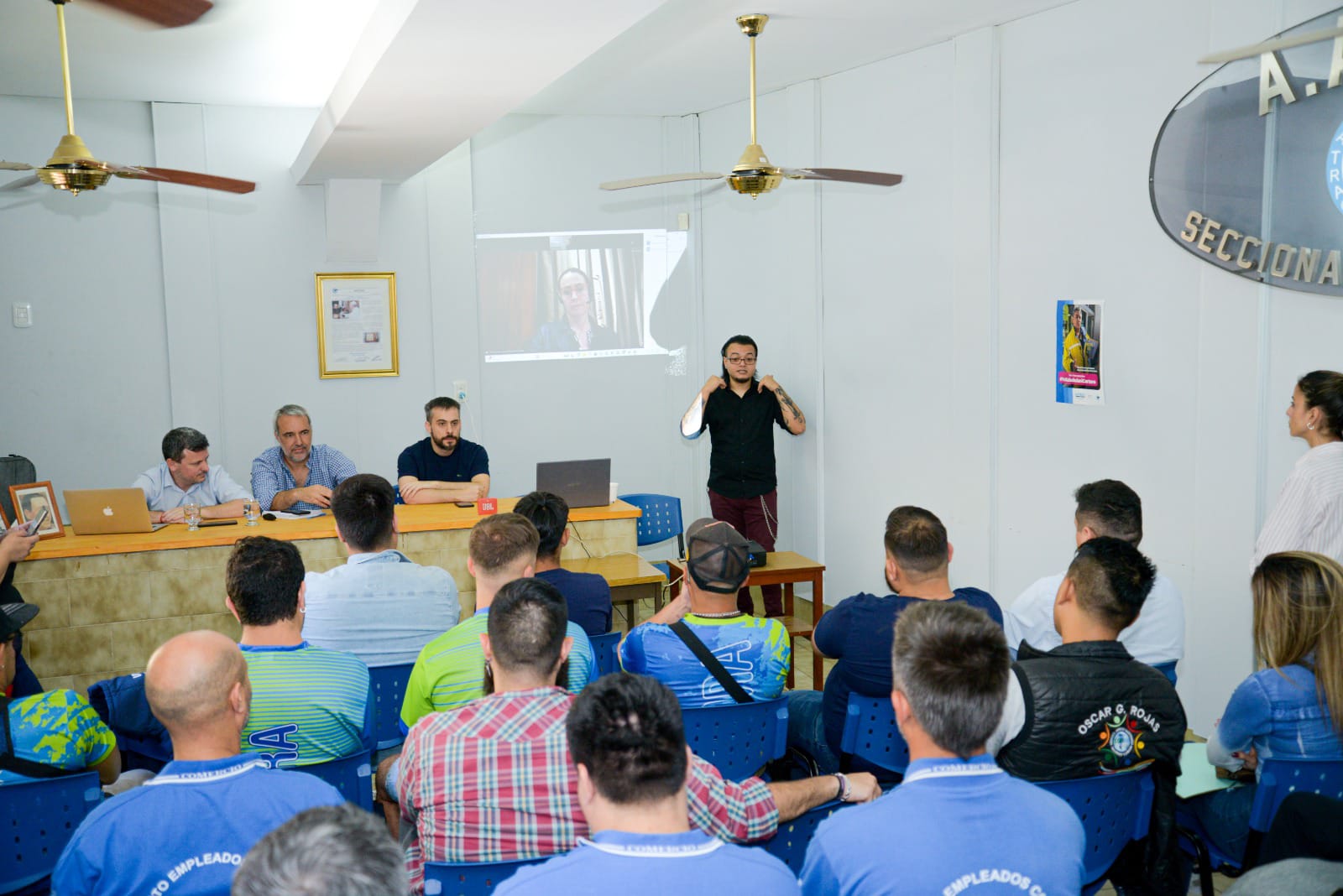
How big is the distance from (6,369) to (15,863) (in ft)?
→ 16.5

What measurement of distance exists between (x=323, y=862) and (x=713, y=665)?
1.57m

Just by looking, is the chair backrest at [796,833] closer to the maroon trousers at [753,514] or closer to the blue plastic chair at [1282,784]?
the blue plastic chair at [1282,784]

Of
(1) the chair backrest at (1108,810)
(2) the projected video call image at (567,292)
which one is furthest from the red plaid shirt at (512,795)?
(2) the projected video call image at (567,292)

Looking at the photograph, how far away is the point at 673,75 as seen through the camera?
6113 millimetres

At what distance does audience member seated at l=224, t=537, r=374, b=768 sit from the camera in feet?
7.69

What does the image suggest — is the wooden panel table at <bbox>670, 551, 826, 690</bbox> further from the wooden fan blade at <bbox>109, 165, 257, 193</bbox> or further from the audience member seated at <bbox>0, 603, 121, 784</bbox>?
the audience member seated at <bbox>0, 603, 121, 784</bbox>

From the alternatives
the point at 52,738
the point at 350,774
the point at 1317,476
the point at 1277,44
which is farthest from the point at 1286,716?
the point at 52,738

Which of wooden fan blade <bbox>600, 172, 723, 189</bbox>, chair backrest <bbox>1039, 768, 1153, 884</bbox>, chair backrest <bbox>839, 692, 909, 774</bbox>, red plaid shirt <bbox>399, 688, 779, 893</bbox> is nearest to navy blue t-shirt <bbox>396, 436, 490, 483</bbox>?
wooden fan blade <bbox>600, 172, 723, 189</bbox>

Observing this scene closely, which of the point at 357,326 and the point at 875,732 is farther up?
the point at 357,326

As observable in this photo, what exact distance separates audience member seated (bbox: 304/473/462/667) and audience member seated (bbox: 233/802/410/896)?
2033 millimetres

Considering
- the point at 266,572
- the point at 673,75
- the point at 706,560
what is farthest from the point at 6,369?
the point at 706,560

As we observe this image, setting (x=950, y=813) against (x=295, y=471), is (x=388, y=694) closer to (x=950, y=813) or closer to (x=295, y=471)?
(x=950, y=813)

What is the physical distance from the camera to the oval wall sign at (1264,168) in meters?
3.72

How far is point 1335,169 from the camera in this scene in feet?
12.1
